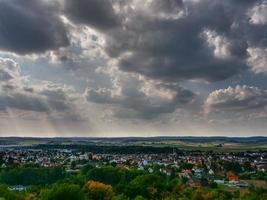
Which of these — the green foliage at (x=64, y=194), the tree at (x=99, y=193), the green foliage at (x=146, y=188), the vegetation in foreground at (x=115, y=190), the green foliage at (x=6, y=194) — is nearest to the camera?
the green foliage at (x=6, y=194)

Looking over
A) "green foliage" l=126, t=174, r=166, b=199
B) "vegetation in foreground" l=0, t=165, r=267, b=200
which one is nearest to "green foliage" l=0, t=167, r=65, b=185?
"vegetation in foreground" l=0, t=165, r=267, b=200

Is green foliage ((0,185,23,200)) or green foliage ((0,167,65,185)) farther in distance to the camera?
green foliage ((0,167,65,185))

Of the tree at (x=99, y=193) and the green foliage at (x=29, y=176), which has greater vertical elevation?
the green foliage at (x=29, y=176)

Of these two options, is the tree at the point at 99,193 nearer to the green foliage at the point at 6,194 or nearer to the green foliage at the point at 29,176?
the green foliage at the point at 6,194

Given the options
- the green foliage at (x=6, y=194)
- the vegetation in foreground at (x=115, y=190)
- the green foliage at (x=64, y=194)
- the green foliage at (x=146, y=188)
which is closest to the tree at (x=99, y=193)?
the vegetation in foreground at (x=115, y=190)

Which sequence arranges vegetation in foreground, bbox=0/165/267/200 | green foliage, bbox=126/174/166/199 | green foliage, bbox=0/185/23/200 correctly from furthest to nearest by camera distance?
green foliage, bbox=126/174/166/199 < vegetation in foreground, bbox=0/165/267/200 < green foliage, bbox=0/185/23/200

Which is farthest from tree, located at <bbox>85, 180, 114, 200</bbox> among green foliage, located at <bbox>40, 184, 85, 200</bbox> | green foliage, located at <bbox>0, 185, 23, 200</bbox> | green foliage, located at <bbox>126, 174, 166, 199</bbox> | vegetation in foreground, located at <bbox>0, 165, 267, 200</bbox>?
green foliage, located at <bbox>0, 185, 23, 200</bbox>

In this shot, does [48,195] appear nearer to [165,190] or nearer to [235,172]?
[165,190]

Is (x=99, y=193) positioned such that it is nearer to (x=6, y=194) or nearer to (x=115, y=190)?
(x=115, y=190)

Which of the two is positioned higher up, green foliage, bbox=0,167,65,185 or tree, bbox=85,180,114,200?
green foliage, bbox=0,167,65,185

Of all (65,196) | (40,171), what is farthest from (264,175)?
(65,196)

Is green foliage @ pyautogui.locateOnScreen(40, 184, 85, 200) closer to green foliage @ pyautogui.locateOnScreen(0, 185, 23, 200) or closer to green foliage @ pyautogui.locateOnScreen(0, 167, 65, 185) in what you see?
green foliage @ pyautogui.locateOnScreen(0, 185, 23, 200)

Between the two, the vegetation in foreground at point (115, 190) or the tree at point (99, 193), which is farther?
the tree at point (99, 193)

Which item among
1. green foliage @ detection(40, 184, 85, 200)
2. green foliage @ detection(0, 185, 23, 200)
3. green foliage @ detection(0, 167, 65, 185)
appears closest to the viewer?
green foliage @ detection(0, 185, 23, 200)
